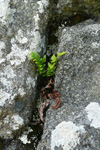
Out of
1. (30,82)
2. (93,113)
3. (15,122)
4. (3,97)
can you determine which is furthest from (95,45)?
(15,122)

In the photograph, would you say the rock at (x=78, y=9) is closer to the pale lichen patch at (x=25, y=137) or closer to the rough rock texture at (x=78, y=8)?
the rough rock texture at (x=78, y=8)

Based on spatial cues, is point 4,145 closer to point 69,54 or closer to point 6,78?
point 6,78

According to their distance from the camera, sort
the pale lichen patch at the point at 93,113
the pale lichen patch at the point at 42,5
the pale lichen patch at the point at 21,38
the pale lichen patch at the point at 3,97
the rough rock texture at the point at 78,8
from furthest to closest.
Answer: the rough rock texture at the point at 78,8, the pale lichen patch at the point at 42,5, the pale lichen patch at the point at 21,38, the pale lichen patch at the point at 3,97, the pale lichen patch at the point at 93,113

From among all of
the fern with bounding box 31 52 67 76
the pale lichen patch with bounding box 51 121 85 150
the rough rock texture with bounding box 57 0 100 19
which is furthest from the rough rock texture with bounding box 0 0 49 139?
the pale lichen patch with bounding box 51 121 85 150

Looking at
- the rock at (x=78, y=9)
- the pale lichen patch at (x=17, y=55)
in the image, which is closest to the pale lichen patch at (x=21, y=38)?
the pale lichen patch at (x=17, y=55)

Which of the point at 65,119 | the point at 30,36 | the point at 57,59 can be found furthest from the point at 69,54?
the point at 65,119

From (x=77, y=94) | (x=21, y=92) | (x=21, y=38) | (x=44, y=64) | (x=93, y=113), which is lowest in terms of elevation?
(x=93, y=113)

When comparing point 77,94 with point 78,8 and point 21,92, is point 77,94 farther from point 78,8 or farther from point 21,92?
point 78,8

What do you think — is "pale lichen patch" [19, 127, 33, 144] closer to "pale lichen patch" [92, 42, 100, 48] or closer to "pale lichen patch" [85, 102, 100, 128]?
"pale lichen patch" [85, 102, 100, 128]
